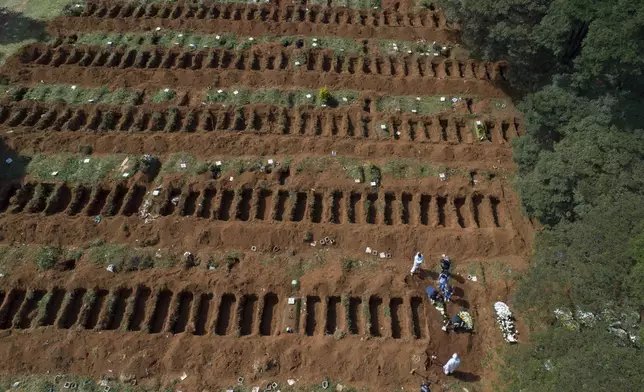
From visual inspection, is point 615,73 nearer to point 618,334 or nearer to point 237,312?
point 618,334

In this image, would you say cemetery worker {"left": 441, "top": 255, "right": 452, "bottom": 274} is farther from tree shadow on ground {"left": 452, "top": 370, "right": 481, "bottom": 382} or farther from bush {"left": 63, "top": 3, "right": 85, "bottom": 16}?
bush {"left": 63, "top": 3, "right": 85, "bottom": 16}

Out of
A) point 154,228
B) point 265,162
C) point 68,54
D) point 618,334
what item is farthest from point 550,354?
point 68,54

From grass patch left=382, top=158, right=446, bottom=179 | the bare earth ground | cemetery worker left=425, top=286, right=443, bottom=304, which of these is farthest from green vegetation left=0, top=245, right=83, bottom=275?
cemetery worker left=425, top=286, right=443, bottom=304

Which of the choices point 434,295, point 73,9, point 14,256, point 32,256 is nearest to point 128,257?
point 32,256

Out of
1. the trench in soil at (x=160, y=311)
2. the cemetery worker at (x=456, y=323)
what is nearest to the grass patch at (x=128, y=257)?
the trench in soil at (x=160, y=311)

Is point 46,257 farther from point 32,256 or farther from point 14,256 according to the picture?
point 14,256

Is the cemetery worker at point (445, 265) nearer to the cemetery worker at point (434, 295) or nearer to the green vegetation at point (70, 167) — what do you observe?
the cemetery worker at point (434, 295)
